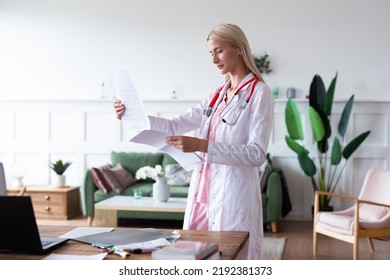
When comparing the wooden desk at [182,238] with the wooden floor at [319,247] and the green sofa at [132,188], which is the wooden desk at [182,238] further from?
the green sofa at [132,188]

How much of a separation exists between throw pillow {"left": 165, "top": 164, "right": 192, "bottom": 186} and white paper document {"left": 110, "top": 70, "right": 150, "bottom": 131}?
3809 mm

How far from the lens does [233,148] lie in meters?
1.98

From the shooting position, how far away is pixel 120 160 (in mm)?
6152

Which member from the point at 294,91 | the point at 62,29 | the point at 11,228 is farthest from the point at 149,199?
the point at 11,228

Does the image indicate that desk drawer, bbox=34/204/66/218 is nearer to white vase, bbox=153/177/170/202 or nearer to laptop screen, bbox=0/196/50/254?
white vase, bbox=153/177/170/202

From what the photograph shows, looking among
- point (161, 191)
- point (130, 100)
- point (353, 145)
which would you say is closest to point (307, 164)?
point (353, 145)

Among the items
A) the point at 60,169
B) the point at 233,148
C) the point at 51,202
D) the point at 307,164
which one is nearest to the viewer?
the point at 233,148

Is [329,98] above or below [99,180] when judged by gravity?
above

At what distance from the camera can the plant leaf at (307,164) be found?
5.53m

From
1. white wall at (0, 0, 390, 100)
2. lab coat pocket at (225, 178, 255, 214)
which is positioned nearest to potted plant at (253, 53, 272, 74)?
white wall at (0, 0, 390, 100)

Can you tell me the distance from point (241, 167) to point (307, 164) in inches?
142

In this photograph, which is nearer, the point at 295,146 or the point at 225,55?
the point at 225,55

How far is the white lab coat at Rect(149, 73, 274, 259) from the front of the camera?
6.52 feet

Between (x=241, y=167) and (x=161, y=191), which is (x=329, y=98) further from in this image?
(x=241, y=167)
